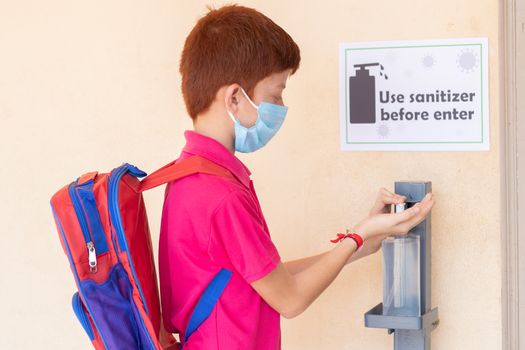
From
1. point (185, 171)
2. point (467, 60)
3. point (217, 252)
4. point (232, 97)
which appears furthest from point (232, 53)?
point (467, 60)

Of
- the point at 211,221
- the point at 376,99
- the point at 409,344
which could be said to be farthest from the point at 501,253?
the point at 211,221

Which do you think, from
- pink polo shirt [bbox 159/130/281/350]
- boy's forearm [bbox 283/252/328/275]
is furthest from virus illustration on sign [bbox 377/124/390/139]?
pink polo shirt [bbox 159/130/281/350]

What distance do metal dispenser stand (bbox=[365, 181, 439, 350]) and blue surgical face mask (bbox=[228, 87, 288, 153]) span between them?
0.28m

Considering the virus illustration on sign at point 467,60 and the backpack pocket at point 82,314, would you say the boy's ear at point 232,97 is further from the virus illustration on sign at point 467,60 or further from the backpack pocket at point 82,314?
the virus illustration on sign at point 467,60

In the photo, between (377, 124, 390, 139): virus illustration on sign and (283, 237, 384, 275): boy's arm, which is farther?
(377, 124, 390, 139): virus illustration on sign

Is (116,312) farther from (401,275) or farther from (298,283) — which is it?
(401,275)

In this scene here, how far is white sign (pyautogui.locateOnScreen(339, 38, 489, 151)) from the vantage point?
1.53 metres

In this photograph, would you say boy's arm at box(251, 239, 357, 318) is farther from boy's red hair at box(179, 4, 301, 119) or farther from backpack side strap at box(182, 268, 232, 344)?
boy's red hair at box(179, 4, 301, 119)

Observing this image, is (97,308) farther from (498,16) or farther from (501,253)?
(498,16)

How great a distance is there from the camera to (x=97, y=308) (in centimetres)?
116

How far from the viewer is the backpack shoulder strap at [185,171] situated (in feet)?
4.02

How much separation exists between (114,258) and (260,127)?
299 millimetres

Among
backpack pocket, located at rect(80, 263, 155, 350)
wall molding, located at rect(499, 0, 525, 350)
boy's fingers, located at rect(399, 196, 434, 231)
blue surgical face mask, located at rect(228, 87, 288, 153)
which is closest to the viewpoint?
backpack pocket, located at rect(80, 263, 155, 350)

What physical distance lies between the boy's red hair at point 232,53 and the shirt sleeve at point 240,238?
17cm
